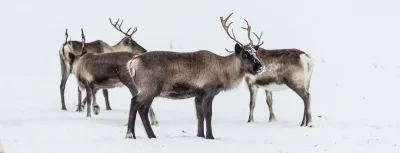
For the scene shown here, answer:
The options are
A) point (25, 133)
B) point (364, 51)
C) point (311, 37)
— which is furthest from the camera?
point (311, 37)

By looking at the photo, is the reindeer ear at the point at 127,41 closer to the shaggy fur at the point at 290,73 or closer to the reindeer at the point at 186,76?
the shaggy fur at the point at 290,73

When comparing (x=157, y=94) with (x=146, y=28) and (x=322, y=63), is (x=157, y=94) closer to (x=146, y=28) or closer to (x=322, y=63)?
(x=322, y=63)

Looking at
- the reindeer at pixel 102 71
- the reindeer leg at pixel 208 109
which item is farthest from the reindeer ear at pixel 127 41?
the reindeer leg at pixel 208 109

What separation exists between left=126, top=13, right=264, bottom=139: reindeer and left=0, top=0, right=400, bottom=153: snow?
453mm

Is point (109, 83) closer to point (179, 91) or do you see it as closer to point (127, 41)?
point (127, 41)

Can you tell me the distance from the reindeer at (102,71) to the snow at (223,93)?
657mm

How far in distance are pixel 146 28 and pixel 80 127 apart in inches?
521

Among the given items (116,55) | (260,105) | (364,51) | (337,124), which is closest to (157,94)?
(116,55)

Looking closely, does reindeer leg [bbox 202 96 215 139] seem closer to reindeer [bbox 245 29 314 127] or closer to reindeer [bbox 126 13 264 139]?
reindeer [bbox 126 13 264 139]

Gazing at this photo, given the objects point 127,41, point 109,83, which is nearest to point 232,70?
point 109,83

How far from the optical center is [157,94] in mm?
11648

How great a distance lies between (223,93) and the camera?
1955 cm

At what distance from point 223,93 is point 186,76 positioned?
7.73 metres

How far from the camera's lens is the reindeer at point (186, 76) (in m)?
11.6
